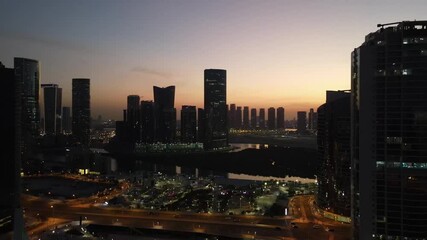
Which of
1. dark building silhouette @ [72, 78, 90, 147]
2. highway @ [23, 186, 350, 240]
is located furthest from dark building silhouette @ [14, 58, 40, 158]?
highway @ [23, 186, 350, 240]

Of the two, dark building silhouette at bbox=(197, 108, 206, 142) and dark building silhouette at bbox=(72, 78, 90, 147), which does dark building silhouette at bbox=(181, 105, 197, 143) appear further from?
dark building silhouette at bbox=(72, 78, 90, 147)

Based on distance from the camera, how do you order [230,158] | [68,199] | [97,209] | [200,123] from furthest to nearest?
1. [200,123]
2. [230,158]
3. [68,199]
4. [97,209]

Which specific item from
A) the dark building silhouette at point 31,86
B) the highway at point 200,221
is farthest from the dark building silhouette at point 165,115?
the highway at point 200,221

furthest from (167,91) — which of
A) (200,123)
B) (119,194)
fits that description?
(119,194)

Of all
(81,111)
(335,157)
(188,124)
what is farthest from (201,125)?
(335,157)

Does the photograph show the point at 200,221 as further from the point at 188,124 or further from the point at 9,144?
the point at 188,124

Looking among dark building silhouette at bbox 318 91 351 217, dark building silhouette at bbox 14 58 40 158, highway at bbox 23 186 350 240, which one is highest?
dark building silhouette at bbox 14 58 40 158

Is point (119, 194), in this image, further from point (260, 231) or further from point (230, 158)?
point (230, 158)
